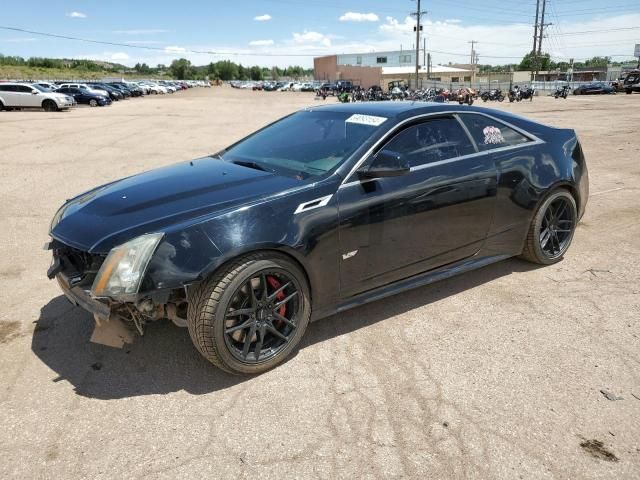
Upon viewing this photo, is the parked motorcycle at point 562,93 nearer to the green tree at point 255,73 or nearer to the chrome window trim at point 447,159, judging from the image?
the chrome window trim at point 447,159

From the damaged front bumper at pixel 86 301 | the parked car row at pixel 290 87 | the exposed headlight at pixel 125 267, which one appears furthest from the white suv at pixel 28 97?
the parked car row at pixel 290 87

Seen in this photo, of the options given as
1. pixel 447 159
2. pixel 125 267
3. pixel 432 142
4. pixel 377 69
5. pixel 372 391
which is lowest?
pixel 372 391

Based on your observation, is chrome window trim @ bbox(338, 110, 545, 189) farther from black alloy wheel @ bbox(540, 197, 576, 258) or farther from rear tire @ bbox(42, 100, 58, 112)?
rear tire @ bbox(42, 100, 58, 112)

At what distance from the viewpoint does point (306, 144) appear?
12.7 feet

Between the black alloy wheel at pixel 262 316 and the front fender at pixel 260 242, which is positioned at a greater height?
the front fender at pixel 260 242

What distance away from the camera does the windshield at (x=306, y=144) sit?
3.51m

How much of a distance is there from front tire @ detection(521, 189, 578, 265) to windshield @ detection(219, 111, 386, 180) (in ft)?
6.19

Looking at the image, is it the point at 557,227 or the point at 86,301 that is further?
the point at 557,227

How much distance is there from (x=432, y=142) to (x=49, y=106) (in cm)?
2988

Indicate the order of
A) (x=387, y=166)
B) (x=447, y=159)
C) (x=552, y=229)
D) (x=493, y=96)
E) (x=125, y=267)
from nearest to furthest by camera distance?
(x=125, y=267)
(x=387, y=166)
(x=447, y=159)
(x=552, y=229)
(x=493, y=96)

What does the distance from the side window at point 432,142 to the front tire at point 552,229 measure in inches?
41.7

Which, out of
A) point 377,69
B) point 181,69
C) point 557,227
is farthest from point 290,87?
point 181,69

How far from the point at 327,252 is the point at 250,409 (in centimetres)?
106

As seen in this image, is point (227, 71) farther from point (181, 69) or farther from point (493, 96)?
point (493, 96)
